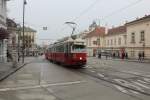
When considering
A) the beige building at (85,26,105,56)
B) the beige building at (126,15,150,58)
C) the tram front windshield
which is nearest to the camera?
the tram front windshield

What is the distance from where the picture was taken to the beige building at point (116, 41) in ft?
305

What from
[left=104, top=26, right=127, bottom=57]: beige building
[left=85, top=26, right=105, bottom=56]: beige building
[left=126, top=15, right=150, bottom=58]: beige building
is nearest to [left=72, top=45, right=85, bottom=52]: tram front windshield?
[left=126, top=15, right=150, bottom=58]: beige building

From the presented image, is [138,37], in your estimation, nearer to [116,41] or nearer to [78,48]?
[116,41]

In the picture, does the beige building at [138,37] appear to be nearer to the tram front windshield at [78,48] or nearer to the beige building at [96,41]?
the tram front windshield at [78,48]

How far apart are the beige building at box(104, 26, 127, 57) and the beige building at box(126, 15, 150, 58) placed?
769 cm

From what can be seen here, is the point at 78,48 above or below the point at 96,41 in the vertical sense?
below

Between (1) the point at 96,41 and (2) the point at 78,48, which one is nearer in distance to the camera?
(2) the point at 78,48

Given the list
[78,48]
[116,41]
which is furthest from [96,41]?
[78,48]

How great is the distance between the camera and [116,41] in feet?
330

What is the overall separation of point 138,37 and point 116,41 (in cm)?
2450

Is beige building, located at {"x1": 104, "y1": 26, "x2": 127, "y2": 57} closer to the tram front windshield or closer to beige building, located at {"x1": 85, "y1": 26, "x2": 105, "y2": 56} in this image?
beige building, located at {"x1": 85, "y1": 26, "x2": 105, "y2": 56}

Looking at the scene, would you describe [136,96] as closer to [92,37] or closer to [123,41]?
[123,41]

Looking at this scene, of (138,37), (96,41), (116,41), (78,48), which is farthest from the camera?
(96,41)

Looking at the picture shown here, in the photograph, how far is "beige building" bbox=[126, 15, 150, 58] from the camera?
70.9 m
